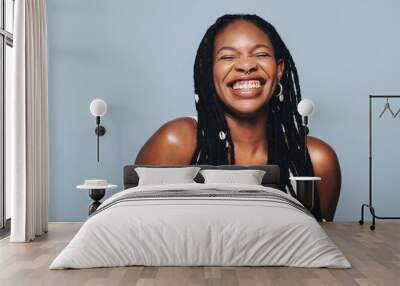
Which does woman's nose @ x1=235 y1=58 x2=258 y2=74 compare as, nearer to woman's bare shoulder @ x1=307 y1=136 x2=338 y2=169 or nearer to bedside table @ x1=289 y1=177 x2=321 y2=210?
woman's bare shoulder @ x1=307 y1=136 x2=338 y2=169

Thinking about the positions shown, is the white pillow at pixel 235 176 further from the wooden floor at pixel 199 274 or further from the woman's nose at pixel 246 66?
the wooden floor at pixel 199 274

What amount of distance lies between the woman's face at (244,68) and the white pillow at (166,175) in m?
1.13

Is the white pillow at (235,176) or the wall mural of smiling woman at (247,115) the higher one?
the wall mural of smiling woman at (247,115)

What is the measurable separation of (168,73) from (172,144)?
0.93m

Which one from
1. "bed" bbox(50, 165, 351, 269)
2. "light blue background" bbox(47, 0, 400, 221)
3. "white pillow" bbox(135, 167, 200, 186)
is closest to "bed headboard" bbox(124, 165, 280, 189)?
"white pillow" bbox(135, 167, 200, 186)

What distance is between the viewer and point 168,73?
7.09 meters

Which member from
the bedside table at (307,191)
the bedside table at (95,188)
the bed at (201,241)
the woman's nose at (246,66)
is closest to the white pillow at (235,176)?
the bedside table at (307,191)

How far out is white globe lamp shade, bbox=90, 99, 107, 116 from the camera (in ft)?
22.2

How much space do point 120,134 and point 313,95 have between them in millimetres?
2569

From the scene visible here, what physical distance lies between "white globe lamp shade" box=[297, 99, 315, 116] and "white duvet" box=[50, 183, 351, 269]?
8.52ft

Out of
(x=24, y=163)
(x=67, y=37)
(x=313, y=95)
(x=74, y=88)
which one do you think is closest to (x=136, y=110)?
(x=74, y=88)

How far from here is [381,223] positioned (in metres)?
6.93

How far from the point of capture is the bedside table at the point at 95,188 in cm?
643

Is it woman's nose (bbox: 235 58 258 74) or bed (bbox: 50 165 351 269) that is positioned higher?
woman's nose (bbox: 235 58 258 74)
